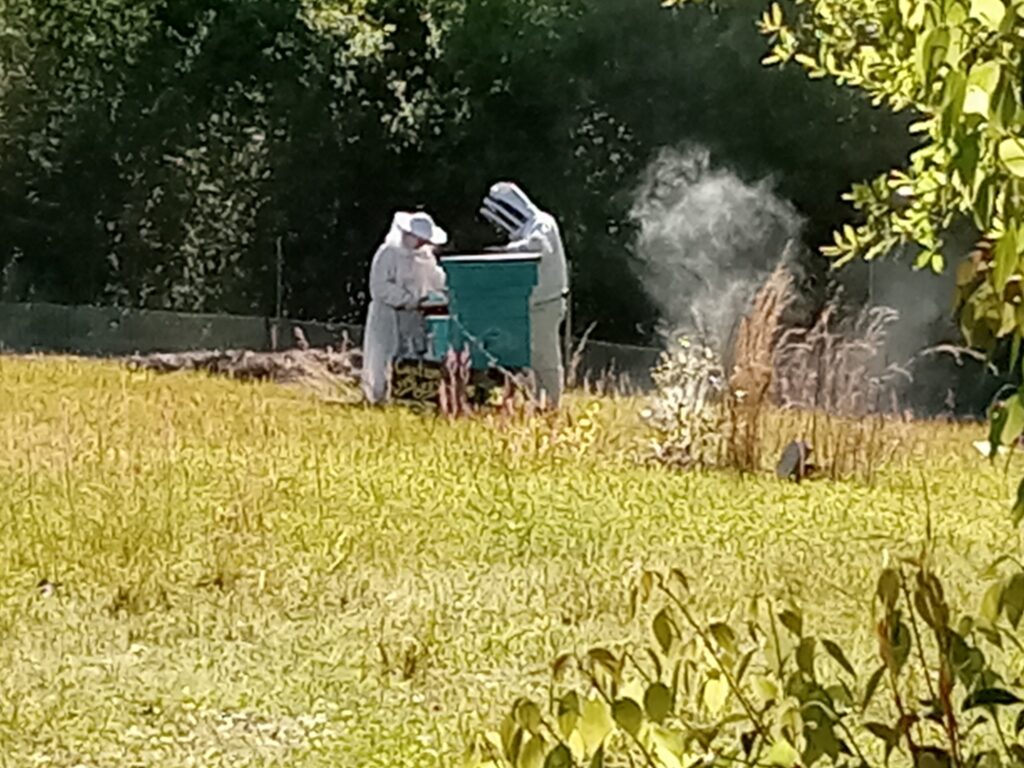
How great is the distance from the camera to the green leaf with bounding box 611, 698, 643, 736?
3.09 feet

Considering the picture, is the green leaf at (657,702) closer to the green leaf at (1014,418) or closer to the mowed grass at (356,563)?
the green leaf at (1014,418)

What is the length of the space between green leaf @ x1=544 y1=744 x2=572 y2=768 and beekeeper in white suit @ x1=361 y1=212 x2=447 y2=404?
9344 millimetres

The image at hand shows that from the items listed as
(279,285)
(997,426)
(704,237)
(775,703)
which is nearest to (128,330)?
(279,285)

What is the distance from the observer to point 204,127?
49.5 ft

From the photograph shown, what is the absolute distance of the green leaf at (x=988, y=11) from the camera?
0.79 metres

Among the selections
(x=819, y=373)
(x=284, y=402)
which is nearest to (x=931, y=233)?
(x=819, y=373)

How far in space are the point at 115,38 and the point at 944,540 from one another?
11.3m

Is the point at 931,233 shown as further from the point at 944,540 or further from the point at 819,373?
the point at 819,373

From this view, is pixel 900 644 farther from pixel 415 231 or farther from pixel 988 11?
pixel 415 231

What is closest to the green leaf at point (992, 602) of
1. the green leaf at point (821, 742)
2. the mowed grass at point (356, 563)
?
the green leaf at point (821, 742)

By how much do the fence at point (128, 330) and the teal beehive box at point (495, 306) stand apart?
4996 millimetres

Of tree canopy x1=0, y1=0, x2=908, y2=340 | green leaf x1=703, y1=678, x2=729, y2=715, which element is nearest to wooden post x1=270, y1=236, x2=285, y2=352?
tree canopy x1=0, y1=0, x2=908, y2=340

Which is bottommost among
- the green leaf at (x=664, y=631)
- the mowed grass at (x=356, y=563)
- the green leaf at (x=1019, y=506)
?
the mowed grass at (x=356, y=563)

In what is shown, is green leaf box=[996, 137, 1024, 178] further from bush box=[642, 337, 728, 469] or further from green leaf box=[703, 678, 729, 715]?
bush box=[642, 337, 728, 469]
